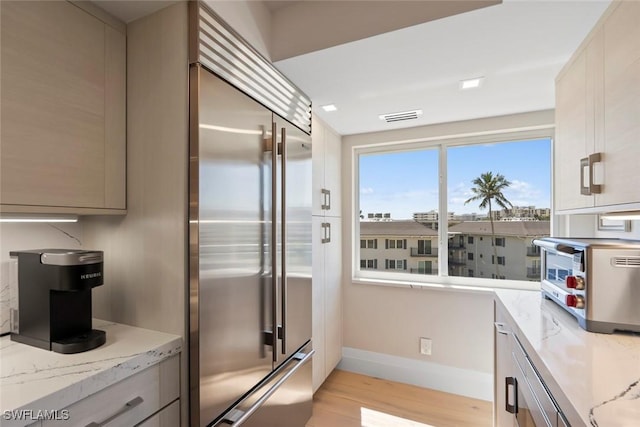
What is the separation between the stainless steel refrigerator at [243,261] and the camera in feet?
3.62

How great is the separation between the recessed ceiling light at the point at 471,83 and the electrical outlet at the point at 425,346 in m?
2.00

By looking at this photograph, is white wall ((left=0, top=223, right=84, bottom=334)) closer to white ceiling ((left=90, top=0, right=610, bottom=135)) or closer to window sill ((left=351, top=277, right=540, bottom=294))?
white ceiling ((left=90, top=0, right=610, bottom=135))

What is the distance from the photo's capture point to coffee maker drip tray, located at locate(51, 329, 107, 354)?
0.96m

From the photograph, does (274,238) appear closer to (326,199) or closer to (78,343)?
(78,343)

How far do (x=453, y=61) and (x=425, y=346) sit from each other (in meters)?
2.20

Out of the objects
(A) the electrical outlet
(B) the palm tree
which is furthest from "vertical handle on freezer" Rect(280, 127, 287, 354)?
(B) the palm tree

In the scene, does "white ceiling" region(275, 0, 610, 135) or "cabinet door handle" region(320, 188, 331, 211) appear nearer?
"white ceiling" region(275, 0, 610, 135)

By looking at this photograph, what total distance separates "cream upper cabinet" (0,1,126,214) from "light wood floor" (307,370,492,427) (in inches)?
78.6

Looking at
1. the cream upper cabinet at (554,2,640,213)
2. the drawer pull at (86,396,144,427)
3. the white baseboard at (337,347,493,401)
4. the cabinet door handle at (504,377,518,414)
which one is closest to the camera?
the drawer pull at (86,396,144,427)

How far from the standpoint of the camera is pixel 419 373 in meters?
2.56

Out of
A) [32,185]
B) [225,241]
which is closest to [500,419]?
[225,241]

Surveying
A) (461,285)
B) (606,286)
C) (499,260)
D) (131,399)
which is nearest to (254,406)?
(131,399)

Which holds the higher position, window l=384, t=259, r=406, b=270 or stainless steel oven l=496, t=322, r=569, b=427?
window l=384, t=259, r=406, b=270

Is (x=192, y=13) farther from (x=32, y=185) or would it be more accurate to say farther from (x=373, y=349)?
(x=373, y=349)
